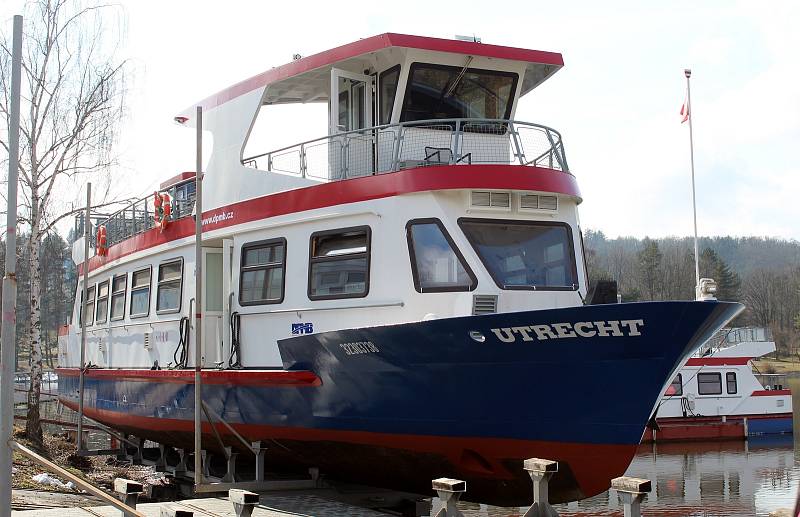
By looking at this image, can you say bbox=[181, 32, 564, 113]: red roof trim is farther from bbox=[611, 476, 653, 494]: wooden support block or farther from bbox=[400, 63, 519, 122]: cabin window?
bbox=[611, 476, 653, 494]: wooden support block

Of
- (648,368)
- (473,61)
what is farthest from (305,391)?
(473,61)

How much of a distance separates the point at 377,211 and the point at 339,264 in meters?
0.87

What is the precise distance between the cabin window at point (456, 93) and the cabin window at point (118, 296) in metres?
7.11

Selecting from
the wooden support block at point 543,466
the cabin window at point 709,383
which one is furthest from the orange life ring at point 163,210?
the cabin window at point 709,383

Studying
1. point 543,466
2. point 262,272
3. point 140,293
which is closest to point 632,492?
point 543,466

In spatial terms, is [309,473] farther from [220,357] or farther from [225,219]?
[225,219]

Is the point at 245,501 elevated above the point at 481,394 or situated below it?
below

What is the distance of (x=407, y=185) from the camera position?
9.98 meters

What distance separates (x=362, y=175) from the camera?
1130 cm

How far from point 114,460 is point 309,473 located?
8.65m

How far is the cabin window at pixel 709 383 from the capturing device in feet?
95.1

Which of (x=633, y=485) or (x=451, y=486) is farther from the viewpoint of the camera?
(x=451, y=486)

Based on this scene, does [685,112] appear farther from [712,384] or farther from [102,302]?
[102,302]

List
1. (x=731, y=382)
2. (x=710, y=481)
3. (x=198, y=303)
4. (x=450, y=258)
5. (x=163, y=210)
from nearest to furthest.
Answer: (x=450, y=258) → (x=198, y=303) → (x=163, y=210) → (x=710, y=481) → (x=731, y=382)
